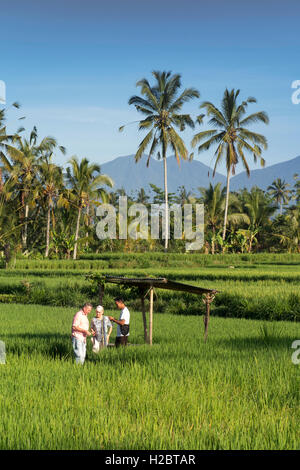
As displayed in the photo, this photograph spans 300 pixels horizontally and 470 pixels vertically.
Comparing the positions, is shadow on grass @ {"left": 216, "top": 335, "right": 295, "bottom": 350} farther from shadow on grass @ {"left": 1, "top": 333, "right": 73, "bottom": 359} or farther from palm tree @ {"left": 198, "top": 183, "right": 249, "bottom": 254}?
palm tree @ {"left": 198, "top": 183, "right": 249, "bottom": 254}

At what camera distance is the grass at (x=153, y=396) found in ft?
14.7

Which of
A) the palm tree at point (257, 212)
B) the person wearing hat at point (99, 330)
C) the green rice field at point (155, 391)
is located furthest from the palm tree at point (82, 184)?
the person wearing hat at point (99, 330)

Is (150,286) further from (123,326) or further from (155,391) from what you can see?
(155,391)

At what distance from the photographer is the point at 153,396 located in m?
5.83

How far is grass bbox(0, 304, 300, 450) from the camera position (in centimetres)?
448

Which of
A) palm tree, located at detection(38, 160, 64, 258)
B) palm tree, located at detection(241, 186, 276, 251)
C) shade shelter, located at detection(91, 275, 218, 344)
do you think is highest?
palm tree, located at detection(38, 160, 64, 258)

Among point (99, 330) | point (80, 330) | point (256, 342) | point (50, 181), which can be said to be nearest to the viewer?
point (80, 330)


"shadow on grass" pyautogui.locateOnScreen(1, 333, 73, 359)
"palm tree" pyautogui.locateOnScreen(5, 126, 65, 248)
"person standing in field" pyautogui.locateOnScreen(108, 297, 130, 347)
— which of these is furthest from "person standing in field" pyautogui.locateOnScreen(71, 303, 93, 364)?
"palm tree" pyautogui.locateOnScreen(5, 126, 65, 248)

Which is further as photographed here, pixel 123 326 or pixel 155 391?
pixel 123 326

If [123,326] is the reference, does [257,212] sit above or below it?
above

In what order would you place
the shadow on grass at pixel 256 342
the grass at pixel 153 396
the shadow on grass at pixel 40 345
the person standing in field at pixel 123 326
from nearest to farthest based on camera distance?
the grass at pixel 153 396, the person standing in field at pixel 123 326, the shadow on grass at pixel 40 345, the shadow on grass at pixel 256 342

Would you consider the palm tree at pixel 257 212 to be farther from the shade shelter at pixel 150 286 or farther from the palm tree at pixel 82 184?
the shade shelter at pixel 150 286

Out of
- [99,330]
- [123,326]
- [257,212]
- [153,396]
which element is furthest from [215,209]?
[153,396]
